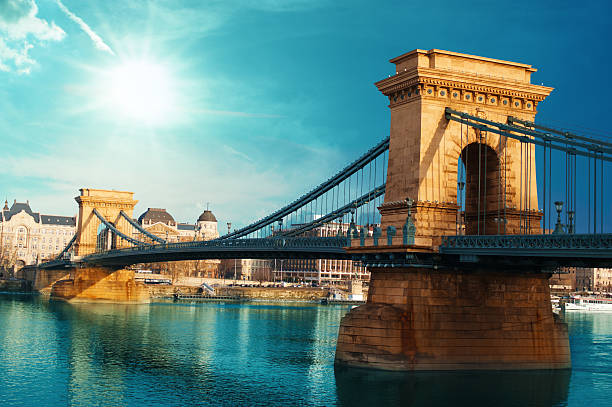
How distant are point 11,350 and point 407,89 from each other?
3365cm

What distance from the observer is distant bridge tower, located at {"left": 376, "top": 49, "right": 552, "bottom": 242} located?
3909 cm

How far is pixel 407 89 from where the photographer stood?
39812 mm

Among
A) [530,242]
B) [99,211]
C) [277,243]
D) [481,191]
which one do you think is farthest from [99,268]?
[530,242]

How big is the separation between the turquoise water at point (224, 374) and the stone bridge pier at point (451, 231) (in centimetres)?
143

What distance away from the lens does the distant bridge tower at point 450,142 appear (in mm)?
39094

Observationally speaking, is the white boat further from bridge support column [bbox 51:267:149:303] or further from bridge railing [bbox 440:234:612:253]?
bridge railing [bbox 440:234:612:253]

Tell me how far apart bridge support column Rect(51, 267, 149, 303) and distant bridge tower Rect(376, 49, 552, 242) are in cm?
7228

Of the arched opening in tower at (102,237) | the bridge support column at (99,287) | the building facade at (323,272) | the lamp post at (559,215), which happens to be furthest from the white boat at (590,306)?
the lamp post at (559,215)

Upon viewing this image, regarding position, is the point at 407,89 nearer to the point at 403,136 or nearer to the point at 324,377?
the point at 403,136

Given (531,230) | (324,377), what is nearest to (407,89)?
(531,230)

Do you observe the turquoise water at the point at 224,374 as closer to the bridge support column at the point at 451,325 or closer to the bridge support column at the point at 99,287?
the bridge support column at the point at 451,325

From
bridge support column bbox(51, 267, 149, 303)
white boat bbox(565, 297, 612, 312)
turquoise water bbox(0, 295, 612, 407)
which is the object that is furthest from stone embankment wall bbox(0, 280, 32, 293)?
white boat bbox(565, 297, 612, 312)

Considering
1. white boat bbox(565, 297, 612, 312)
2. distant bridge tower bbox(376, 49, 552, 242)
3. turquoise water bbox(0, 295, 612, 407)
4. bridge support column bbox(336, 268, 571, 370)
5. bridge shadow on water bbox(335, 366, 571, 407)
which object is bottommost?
white boat bbox(565, 297, 612, 312)

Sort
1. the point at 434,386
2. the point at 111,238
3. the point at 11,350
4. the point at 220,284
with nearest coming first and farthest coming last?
the point at 434,386 < the point at 11,350 < the point at 111,238 < the point at 220,284
